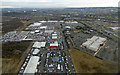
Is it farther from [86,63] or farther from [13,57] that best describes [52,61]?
[13,57]

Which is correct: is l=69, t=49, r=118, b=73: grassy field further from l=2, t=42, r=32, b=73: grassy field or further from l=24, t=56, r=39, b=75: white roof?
l=2, t=42, r=32, b=73: grassy field

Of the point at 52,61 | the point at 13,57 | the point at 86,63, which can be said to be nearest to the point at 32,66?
the point at 52,61

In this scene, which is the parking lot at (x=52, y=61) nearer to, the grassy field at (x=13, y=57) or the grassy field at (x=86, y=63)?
the grassy field at (x=86, y=63)

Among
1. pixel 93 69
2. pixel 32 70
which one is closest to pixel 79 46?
pixel 93 69

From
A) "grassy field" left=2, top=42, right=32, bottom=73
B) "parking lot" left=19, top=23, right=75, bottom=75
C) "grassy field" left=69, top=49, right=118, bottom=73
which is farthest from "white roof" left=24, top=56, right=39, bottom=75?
"grassy field" left=69, top=49, right=118, bottom=73

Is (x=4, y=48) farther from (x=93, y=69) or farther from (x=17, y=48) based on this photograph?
(x=93, y=69)

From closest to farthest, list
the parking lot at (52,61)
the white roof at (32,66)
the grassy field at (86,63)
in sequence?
the white roof at (32,66) < the grassy field at (86,63) < the parking lot at (52,61)

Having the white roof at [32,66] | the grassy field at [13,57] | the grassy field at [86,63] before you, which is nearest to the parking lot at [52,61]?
the white roof at [32,66]

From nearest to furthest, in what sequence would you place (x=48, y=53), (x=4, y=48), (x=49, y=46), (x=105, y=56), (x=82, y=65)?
(x=82, y=65), (x=105, y=56), (x=48, y=53), (x=4, y=48), (x=49, y=46)
